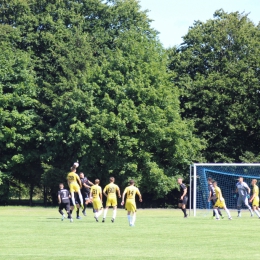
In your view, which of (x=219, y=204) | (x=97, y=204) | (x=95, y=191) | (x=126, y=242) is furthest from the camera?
(x=219, y=204)

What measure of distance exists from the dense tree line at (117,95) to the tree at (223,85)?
9cm

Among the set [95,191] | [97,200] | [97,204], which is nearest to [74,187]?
[95,191]

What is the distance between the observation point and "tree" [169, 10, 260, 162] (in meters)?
59.9

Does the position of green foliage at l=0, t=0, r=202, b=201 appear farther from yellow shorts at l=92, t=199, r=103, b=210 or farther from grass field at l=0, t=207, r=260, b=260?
grass field at l=0, t=207, r=260, b=260

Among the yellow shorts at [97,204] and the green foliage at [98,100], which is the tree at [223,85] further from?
the yellow shorts at [97,204]

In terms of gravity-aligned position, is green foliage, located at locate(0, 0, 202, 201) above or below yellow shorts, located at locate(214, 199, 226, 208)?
above

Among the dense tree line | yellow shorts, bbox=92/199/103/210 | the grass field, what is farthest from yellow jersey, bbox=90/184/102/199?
the dense tree line

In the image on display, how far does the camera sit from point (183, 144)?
2196 inches

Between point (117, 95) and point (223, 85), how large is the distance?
9.83 meters

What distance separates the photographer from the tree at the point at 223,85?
196 feet

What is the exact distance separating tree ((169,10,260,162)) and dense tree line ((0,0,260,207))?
0.09 metres

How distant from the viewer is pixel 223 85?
59.8m

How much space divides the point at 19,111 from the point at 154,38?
13631 mm

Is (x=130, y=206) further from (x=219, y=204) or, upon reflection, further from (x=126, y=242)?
(x=126, y=242)
